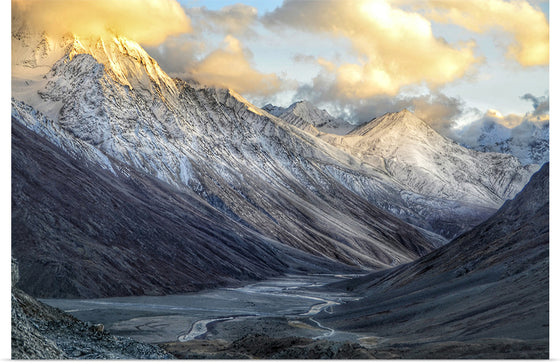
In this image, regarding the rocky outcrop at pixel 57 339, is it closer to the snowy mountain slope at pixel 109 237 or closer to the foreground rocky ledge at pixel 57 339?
the foreground rocky ledge at pixel 57 339

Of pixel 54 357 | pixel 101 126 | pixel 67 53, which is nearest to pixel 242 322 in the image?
pixel 54 357

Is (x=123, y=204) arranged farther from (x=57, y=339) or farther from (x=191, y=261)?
(x=57, y=339)

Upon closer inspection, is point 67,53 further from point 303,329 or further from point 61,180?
point 303,329

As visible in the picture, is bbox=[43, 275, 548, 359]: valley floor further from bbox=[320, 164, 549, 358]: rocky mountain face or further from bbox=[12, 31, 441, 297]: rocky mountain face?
bbox=[12, 31, 441, 297]: rocky mountain face

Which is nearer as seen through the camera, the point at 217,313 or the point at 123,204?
the point at 217,313

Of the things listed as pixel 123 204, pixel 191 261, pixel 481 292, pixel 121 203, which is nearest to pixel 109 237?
pixel 121 203

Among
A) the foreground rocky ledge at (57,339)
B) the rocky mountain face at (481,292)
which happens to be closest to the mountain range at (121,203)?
the rocky mountain face at (481,292)
